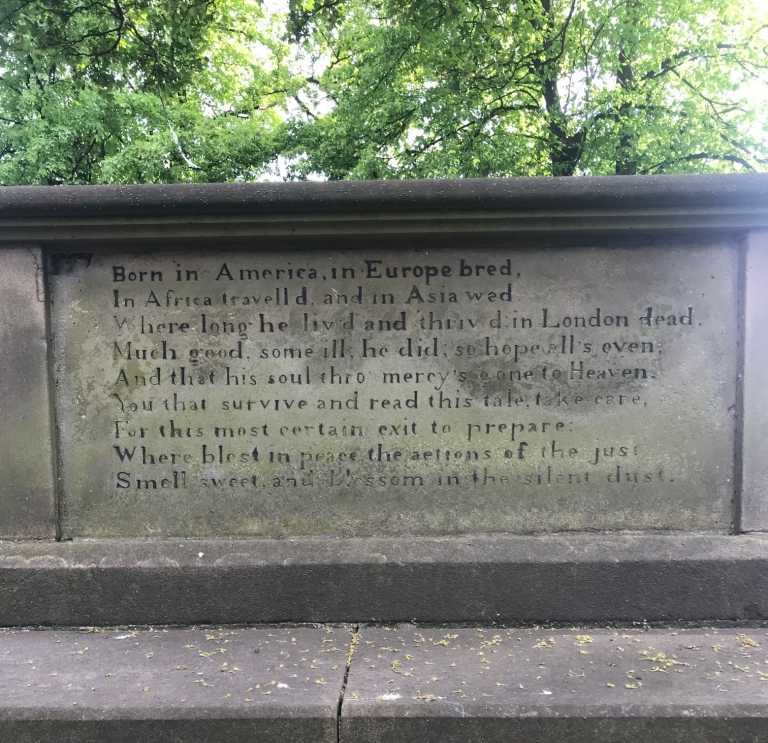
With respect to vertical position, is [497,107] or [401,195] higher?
[497,107]

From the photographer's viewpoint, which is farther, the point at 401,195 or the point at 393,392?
the point at 393,392

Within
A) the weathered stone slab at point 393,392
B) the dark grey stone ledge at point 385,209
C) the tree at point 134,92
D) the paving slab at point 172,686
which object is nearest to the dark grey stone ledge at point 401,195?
the dark grey stone ledge at point 385,209

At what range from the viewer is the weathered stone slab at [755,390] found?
10.3ft

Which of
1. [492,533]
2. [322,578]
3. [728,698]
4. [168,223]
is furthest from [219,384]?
[728,698]

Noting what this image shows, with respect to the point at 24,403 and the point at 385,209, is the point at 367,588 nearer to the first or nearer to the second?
the point at 385,209

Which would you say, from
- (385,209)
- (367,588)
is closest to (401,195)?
(385,209)

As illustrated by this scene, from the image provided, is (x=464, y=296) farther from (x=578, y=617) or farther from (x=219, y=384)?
(x=578, y=617)

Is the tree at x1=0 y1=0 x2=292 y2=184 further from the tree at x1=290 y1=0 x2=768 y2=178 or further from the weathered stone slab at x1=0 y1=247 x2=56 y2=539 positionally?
the weathered stone slab at x1=0 y1=247 x2=56 y2=539

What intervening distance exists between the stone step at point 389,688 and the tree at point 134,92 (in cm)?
593

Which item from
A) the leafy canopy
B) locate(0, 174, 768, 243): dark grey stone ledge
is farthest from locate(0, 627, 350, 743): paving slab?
the leafy canopy

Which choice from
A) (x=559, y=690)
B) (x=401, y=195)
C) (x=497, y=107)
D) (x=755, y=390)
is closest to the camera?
(x=559, y=690)

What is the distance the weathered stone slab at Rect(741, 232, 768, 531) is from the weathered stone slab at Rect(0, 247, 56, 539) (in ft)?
11.7

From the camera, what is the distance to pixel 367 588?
10.1 ft

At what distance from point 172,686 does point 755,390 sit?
303cm
